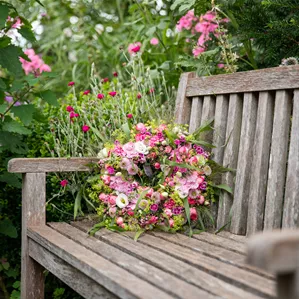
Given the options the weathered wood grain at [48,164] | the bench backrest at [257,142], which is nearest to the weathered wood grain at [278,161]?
the bench backrest at [257,142]

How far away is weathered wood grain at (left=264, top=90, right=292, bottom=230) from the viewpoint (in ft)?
6.82

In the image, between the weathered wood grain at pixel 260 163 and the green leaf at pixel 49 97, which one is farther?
the green leaf at pixel 49 97

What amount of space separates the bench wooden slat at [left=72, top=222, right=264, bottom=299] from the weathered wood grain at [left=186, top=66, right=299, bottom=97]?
30.3 inches

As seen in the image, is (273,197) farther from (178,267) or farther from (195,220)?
(178,267)

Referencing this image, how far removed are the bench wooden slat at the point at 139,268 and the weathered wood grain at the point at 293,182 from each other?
23.9 inches

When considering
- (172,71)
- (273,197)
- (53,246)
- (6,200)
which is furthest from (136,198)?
(172,71)

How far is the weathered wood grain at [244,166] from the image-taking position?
224 cm

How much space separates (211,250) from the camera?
75.6 inches

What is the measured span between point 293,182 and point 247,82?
52 cm

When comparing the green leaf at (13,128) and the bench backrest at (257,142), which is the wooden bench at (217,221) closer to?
the bench backrest at (257,142)

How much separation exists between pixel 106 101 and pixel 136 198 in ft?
3.26

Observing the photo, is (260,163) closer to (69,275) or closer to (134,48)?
(69,275)

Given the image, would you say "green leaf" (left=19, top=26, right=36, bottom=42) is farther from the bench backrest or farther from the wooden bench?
the bench backrest

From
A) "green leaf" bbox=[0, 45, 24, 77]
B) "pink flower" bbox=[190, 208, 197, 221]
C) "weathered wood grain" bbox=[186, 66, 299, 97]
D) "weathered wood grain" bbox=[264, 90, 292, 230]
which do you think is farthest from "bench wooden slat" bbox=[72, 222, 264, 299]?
"green leaf" bbox=[0, 45, 24, 77]
